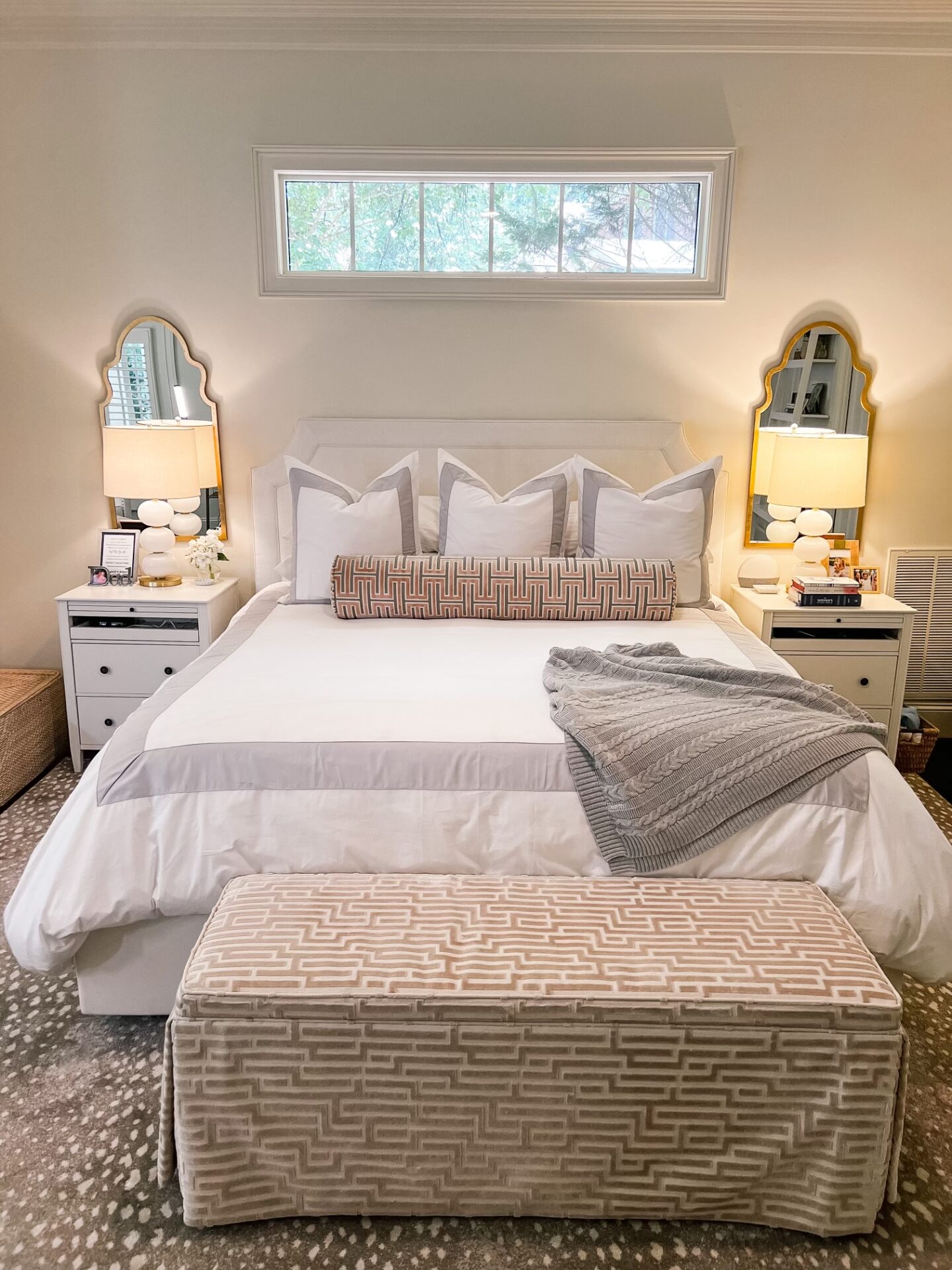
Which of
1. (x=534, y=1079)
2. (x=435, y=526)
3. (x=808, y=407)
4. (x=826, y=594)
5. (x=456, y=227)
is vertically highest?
(x=456, y=227)

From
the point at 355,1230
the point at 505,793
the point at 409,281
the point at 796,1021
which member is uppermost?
the point at 409,281

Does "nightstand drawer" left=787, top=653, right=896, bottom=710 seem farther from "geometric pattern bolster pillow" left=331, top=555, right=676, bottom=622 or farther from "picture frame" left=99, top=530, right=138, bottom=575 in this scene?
"picture frame" left=99, top=530, right=138, bottom=575

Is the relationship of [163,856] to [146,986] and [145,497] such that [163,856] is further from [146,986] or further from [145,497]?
[145,497]

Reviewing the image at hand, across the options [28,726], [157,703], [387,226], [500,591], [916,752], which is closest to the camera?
[157,703]

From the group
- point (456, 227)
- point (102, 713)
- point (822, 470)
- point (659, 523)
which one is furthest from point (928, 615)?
point (102, 713)

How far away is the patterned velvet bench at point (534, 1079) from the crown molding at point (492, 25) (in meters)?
3.13

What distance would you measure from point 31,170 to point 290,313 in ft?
3.47

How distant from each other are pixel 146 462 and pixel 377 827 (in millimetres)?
2003

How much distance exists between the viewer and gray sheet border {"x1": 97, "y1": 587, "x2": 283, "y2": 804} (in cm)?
206

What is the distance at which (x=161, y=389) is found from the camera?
3.77 metres

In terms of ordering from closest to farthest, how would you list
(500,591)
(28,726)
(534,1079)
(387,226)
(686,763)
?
(534,1079)
(686,763)
(500,591)
(28,726)
(387,226)

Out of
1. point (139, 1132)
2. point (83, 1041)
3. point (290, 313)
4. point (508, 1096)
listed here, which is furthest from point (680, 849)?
Result: point (290, 313)

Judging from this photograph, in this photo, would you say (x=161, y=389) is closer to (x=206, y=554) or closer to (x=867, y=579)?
(x=206, y=554)

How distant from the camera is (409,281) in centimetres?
365
